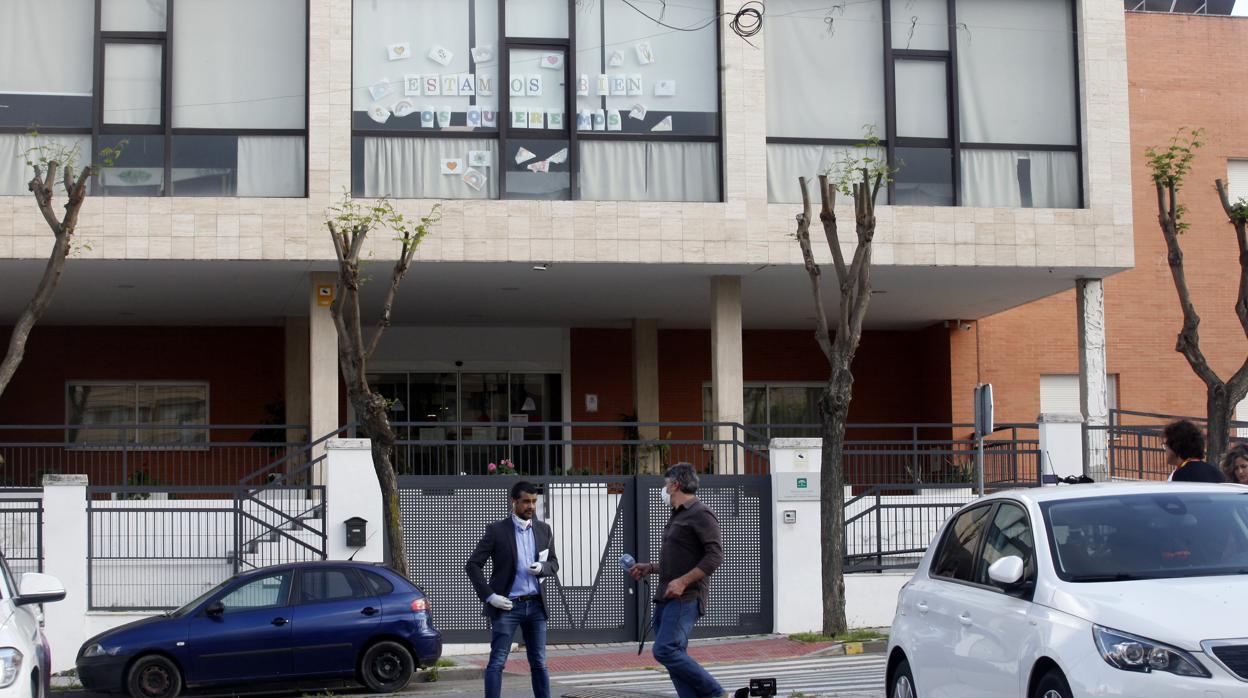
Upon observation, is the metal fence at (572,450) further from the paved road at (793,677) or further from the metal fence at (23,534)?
the metal fence at (23,534)

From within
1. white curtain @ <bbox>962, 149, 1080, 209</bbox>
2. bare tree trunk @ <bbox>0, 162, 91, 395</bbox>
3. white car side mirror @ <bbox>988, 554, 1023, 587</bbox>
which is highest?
white curtain @ <bbox>962, 149, 1080, 209</bbox>

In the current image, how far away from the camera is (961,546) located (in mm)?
7961

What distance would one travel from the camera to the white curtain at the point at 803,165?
1977 cm

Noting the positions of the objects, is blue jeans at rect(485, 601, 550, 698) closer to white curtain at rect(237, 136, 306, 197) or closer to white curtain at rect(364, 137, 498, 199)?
white curtain at rect(364, 137, 498, 199)

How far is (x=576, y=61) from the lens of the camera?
764 inches

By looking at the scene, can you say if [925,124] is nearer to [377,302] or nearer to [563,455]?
[563,455]

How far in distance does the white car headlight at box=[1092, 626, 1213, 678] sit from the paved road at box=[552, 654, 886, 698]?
16.9ft

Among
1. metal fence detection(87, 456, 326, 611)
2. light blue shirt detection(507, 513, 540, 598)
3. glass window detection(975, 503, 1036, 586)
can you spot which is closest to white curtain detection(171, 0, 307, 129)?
metal fence detection(87, 456, 326, 611)

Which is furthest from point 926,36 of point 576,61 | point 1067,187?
point 576,61

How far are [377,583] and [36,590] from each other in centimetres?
569

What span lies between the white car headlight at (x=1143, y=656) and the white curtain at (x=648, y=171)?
1395cm

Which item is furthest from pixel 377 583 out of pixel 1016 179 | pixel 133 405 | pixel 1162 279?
pixel 1162 279

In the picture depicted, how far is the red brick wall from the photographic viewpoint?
87.8 feet

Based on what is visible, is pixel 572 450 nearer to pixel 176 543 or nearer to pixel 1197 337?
pixel 176 543
